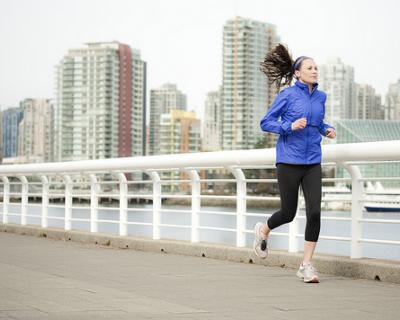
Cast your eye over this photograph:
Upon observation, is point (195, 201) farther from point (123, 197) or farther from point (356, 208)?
point (356, 208)

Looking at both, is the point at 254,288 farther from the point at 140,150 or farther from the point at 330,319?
the point at 140,150

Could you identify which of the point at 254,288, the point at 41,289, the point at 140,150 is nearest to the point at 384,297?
the point at 254,288

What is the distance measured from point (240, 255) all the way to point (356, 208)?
1.68m

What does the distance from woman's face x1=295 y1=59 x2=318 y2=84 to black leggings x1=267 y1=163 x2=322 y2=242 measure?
0.69 metres

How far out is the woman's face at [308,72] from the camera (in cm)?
733

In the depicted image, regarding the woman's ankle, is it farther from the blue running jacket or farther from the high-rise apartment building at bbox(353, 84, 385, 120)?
the high-rise apartment building at bbox(353, 84, 385, 120)

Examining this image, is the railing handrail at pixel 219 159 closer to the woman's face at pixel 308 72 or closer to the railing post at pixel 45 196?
the railing post at pixel 45 196

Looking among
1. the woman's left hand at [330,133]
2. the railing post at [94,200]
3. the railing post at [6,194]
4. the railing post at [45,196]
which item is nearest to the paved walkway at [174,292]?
the woman's left hand at [330,133]

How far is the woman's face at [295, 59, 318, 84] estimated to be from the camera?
289 inches

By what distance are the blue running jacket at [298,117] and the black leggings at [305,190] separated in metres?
0.08

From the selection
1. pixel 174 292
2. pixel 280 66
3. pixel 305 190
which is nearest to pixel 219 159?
pixel 280 66

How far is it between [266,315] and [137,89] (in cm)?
19127

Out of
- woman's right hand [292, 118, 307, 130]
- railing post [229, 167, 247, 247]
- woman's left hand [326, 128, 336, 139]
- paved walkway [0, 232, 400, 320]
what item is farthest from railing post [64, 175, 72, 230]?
woman's right hand [292, 118, 307, 130]

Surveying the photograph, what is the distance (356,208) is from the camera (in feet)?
26.1
